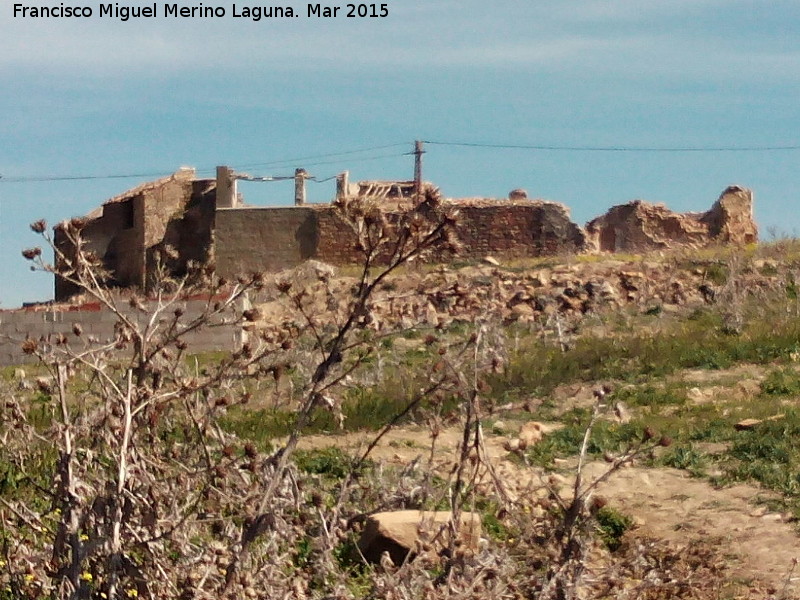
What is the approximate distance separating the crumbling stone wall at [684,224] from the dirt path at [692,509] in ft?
62.0

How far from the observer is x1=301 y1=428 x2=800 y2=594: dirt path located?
18.6ft

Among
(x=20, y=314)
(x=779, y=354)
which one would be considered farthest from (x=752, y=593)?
(x=20, y=314)

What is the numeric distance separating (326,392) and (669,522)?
→ 126 inches

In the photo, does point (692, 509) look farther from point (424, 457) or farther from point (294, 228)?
point (294, 228)

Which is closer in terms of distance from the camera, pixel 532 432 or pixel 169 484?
pixel 169 484

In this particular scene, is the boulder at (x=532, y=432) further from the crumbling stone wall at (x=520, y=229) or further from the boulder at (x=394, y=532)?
the crumbling stone wall at (x=520, y=229)

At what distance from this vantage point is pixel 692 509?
649 cm

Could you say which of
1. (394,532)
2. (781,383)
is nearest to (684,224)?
(781,383)

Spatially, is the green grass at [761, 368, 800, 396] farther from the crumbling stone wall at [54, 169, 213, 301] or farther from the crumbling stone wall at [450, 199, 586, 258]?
the crumbling stone wall at [54, 169, 213, 301]

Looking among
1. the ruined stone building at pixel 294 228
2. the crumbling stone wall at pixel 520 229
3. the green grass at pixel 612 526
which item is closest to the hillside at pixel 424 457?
the green grass at pixel 612 526

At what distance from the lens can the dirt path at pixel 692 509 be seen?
5668 millimetres

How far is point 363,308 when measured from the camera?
11.6 ft

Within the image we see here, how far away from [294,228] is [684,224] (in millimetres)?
8140

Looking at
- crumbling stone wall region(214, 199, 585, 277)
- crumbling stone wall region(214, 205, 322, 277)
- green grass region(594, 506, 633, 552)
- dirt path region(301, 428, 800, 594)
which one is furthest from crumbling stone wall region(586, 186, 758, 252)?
green grass region(594, 506, 633, 552)
